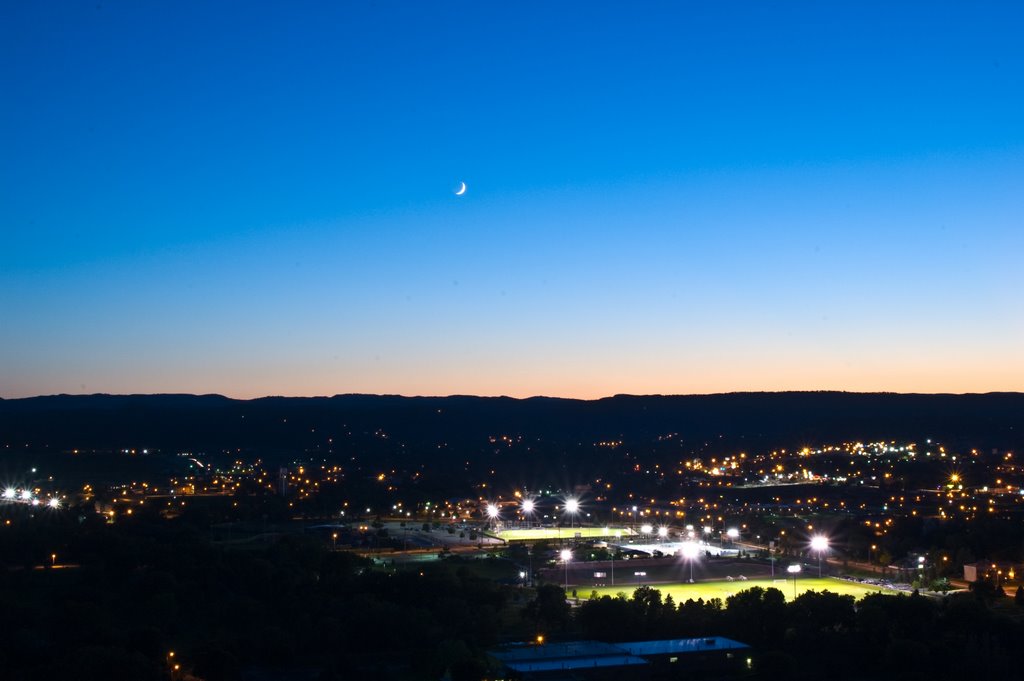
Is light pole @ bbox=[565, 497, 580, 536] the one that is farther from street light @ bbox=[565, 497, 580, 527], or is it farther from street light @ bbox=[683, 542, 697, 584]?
street light @ bbox=[683, 542, 697, 584]

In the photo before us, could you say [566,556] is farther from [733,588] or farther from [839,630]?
[839,630]

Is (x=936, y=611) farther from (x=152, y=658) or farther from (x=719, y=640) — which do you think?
(x=152, y=658)

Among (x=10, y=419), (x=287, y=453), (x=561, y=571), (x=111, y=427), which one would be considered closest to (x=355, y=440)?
(x=287, y=453)

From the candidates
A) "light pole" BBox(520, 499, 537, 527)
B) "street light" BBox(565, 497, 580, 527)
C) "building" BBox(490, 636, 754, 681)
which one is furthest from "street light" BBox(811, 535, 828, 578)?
"light pole" BBox(520, 499, 537, 527)

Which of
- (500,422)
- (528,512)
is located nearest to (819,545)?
(528,512)

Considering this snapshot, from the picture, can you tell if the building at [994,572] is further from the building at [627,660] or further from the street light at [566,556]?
the building at [627,660]

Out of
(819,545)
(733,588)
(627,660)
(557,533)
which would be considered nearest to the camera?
(627,660)
